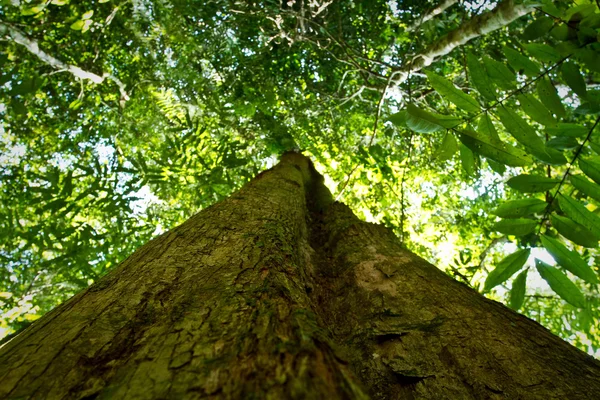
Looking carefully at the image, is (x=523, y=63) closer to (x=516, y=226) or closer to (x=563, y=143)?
(x=563, y=143)

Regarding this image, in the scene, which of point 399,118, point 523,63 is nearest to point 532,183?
point 523,63

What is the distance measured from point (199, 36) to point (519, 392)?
593 centimetres

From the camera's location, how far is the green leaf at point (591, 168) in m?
1.16

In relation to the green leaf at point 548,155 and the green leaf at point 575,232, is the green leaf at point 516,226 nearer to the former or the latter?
the green leaf at point 575,232

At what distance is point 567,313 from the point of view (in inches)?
211

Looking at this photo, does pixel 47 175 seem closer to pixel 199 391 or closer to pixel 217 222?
pixel 217 222

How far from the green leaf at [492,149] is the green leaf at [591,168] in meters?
0.24

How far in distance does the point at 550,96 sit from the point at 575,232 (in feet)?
1.65

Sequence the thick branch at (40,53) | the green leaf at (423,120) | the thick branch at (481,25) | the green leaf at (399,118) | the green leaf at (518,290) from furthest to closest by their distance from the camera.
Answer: the thick branch at (40,53) → the thick branch at (481,25) → the green leaf at (518,290) → the green leaf at (399,118) → the green leaf at (423,120)

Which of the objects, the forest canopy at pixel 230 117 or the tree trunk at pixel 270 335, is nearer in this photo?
the tree trunk at pixel 270 335

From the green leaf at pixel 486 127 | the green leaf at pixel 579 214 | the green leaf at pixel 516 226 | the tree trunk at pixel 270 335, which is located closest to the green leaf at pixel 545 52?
the green leaf at pixel 486 127

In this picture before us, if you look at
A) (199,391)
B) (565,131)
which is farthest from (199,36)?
(199,391)

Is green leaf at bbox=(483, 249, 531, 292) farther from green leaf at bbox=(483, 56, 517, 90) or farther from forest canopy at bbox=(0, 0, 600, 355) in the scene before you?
forest canopy at bbox=(0, 0, 600, 355)

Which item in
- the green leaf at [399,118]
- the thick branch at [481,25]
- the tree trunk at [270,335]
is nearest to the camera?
the tree trunk at [270,335]
